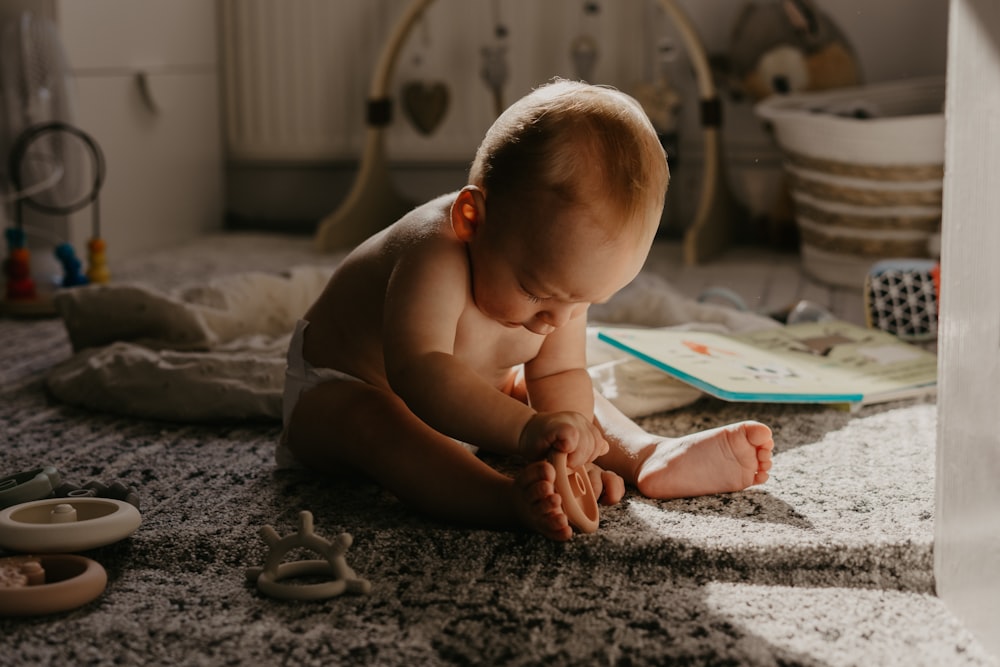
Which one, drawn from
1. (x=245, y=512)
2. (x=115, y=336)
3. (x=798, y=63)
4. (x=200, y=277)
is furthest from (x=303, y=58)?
(x=245, y=512)

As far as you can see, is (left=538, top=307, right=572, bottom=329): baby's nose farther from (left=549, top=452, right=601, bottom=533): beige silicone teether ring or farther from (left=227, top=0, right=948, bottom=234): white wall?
(left=227, top=0, right=948, bottom=234): white wall

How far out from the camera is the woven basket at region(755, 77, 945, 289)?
183 cm

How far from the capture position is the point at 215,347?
1.31 m

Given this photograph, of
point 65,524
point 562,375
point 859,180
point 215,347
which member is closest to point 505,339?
point 562,375

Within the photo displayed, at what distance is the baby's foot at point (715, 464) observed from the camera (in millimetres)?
881

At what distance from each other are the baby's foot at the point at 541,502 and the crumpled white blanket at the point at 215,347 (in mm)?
330

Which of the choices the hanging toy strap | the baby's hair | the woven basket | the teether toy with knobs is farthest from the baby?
the hanging toy strap

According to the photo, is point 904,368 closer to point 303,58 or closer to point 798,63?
point 798,63

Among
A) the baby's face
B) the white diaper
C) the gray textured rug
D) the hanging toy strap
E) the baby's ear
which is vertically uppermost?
the hanging toy strap

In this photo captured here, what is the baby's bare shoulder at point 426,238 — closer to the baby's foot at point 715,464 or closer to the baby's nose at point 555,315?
the baby's nose at point 555,315

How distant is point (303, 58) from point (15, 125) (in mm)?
820

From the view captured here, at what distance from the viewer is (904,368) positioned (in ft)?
4.12

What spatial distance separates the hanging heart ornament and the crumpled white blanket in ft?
3.12

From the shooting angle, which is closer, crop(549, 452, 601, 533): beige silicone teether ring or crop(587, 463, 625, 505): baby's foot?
crop(549, 452, 601, 533): beige silicone teether ring
